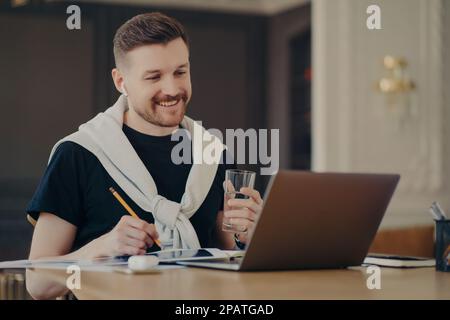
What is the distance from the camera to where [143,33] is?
6.20 feet

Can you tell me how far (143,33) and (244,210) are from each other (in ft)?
1.77

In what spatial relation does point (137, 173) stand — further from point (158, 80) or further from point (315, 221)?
point (315, 221)

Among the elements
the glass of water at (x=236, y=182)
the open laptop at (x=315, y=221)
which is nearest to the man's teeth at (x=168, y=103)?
the glass of water at (x=236, y=182)

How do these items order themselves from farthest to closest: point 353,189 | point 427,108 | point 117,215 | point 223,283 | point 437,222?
1. point 427,108
2. point 117,215
3. point 437,222
4. point 353,189
5. point 223,283

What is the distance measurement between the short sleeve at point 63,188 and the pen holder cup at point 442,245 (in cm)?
80

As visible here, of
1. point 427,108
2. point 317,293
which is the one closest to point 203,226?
point 317,293

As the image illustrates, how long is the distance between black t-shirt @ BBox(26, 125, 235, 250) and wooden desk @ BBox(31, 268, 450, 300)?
0.40 meters

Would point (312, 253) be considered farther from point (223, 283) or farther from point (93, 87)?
point (93, 87)

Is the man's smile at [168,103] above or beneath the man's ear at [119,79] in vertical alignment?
beneath

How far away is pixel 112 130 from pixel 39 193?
233 millimetres

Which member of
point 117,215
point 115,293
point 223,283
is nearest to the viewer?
point 115,293

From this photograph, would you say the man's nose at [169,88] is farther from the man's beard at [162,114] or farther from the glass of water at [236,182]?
the glass of water at [236,182]

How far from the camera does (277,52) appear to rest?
19.1 feet

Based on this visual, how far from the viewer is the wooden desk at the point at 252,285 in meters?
1.14
